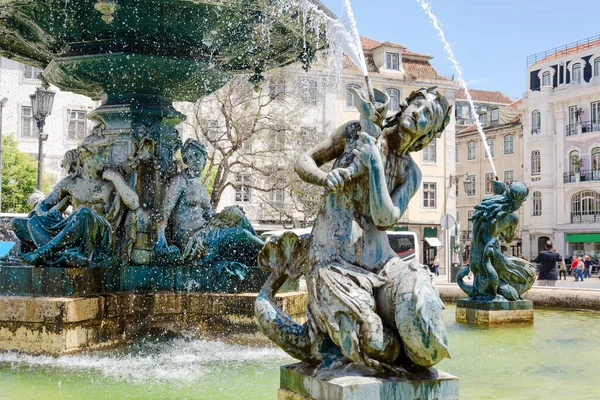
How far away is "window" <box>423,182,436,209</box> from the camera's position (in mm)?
48125

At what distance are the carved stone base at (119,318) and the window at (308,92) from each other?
23.5 m

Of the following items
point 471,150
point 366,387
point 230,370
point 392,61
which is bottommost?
point 230,370

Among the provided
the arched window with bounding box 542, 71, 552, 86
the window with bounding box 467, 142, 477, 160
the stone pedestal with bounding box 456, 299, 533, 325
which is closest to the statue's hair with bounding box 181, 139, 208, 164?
the stone pedestal with bounding box 456, 299, 533, 325

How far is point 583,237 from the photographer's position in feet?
163

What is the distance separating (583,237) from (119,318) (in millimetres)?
47999

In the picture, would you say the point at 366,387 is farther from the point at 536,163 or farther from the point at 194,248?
the point at 536,163

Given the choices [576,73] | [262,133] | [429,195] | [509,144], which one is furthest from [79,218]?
[509,144]

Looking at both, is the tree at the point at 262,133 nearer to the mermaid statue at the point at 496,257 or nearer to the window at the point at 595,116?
the mermaid statue at the point at 496,257

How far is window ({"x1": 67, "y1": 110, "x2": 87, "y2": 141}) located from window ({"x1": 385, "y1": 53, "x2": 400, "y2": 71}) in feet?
64.0

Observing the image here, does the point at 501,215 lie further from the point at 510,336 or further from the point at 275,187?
the point at 275,187

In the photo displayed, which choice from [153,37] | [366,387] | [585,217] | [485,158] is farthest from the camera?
[485,158]

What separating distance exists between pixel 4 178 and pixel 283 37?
27.1 m

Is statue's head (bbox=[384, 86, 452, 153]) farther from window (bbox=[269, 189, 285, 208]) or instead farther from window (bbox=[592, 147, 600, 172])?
window (bbox=[592, 147, 600, 172])

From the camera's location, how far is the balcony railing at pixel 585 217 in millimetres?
49438
